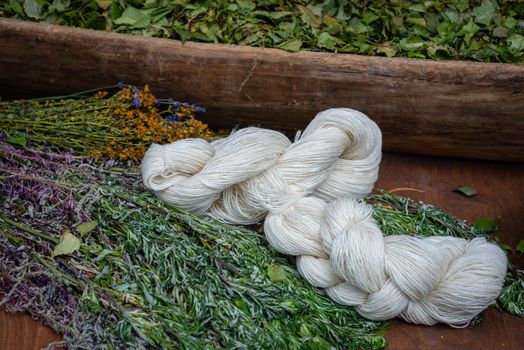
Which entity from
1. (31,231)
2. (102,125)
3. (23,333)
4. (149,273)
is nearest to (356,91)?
(102,125)

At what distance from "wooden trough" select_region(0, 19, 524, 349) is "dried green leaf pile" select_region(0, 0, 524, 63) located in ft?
0.37

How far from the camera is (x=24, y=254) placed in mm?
2271

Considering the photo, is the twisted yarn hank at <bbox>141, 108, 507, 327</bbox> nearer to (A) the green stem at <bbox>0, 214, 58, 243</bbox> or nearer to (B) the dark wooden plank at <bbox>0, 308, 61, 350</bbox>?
(A) the green stem at <bbox>0, 214, 58, 243</bbox>

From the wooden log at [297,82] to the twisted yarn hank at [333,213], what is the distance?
32 centimetres

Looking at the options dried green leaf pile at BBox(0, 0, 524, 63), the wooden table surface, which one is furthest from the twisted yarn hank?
dried green leaf pile at BBox(0, 0, 524, 63)

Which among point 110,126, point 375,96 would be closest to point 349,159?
point 375,96

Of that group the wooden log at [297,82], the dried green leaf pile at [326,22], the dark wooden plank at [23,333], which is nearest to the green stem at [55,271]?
the dark wooden plank at [23,333]

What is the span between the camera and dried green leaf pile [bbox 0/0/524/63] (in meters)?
2.78

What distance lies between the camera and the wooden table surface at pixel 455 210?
2203mm

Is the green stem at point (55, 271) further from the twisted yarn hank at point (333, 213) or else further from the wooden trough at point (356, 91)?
the wooden trough at point (356, 91)

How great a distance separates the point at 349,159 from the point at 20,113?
4.12ft

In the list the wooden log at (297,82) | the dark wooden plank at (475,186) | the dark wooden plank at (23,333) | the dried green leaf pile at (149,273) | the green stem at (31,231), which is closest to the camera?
the dried green leaf pile at (149,273)

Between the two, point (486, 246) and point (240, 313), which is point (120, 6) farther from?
point (486, 246)

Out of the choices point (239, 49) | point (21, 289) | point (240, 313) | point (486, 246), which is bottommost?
point (21, 289)
